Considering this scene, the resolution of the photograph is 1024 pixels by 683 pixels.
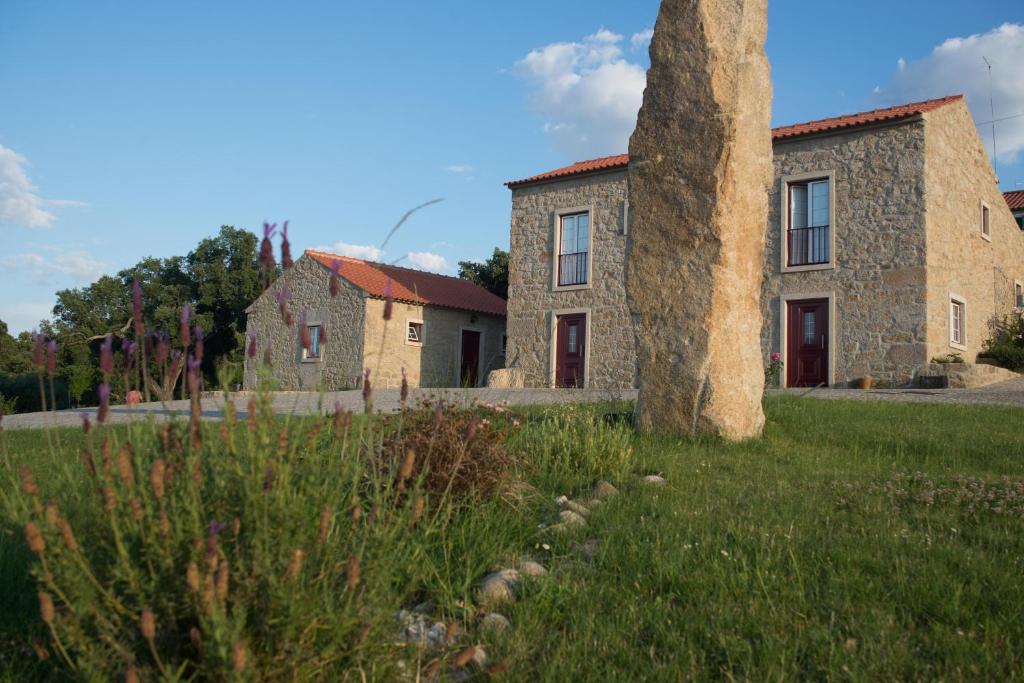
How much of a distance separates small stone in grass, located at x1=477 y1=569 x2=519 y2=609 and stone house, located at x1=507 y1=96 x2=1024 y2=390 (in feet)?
42.6

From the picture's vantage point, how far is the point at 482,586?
355 cm

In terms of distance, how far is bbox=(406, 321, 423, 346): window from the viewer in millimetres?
23062

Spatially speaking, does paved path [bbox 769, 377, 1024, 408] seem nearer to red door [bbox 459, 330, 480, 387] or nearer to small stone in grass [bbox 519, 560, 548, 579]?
small stone in grass [bbox 519, 560, 548, 579]

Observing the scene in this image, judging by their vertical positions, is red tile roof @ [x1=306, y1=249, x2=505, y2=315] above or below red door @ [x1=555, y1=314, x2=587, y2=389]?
above

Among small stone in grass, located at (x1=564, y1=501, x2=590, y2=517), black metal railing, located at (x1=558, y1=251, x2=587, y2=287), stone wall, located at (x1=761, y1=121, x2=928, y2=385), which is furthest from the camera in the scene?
black metal railing, located at (x1=558, y1=251, x2=587, y2=287)

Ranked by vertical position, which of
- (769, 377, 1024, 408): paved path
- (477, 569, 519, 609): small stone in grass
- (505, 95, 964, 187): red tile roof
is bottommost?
(477, 569, 519, 609): small stone in grass

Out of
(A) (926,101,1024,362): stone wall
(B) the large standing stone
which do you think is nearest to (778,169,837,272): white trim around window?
(A) (926,101,1024,362): stone wall

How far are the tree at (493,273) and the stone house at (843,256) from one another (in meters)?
11.8

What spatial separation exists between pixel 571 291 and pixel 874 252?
6.87m

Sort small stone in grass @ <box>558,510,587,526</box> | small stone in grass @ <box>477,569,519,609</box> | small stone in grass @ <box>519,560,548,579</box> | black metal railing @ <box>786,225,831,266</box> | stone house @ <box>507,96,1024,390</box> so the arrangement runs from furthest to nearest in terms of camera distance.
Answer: black metal railing @ <box>786,225,831,266</box> < stone house @ <box>507,96,1024,390</box> < small stone in grass @ <box>558,510,587,526</box> < small stone in grass @ <box>519,560,548,579</box> < small stone in grass @ <box>477,569,519,609</box>

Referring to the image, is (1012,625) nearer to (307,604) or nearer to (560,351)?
(307,604)

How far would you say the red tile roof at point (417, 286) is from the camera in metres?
22.8

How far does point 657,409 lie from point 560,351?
40.7 ft

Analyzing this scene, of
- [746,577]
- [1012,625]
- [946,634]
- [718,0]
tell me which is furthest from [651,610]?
[718,0]
